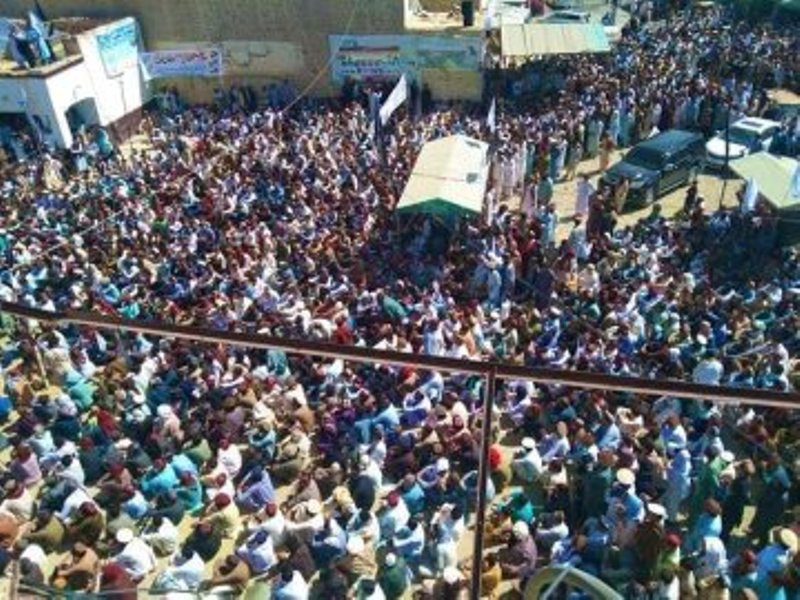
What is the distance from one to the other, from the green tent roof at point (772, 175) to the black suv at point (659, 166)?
1990mm

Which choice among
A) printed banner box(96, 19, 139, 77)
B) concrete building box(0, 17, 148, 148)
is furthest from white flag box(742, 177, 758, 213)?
printed banner box(96, 19, 139, 77)

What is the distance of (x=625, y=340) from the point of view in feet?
35.5

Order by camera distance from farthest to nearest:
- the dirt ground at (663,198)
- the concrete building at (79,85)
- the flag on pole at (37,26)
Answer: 1. the flag on pole at (37,26)
2. the concrete building at (79,85)
3. the dirt ground at (663,198)

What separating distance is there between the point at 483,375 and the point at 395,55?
2259 cm

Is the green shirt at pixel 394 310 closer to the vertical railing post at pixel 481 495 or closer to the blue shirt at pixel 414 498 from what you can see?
the blue shirt at pixel 414 498

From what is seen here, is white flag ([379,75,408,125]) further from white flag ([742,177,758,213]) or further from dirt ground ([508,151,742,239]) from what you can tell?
white flag ([742,177,758,213])

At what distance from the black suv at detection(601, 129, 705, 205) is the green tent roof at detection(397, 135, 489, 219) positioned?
3.11 m

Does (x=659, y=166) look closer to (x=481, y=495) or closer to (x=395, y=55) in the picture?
(x=395, y=55)

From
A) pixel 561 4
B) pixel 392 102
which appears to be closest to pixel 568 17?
pixel 561 4

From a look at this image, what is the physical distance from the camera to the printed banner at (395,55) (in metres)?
23.7

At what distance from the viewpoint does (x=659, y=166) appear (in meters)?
17.5

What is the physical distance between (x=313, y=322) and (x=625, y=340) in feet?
14.1

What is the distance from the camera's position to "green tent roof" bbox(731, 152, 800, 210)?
1404cm

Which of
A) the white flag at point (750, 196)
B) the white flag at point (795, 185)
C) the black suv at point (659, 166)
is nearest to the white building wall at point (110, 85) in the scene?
the black suv at point (659, 166)
